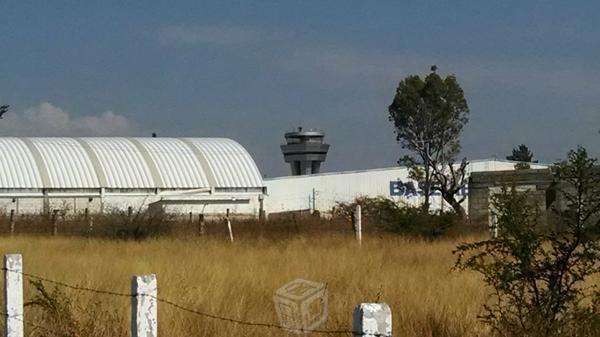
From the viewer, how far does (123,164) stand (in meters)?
60.2

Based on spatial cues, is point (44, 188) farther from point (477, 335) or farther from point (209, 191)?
point (477, 335)

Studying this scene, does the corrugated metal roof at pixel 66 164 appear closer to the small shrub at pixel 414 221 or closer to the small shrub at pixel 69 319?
the small shrub at pixel 414 221

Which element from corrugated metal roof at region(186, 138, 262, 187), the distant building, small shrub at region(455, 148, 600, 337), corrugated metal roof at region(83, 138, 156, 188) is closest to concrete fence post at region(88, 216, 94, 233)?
the distant building

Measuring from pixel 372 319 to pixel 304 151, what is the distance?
8533cm

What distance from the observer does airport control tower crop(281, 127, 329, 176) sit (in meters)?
91.0

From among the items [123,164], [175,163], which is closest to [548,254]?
[123,164]

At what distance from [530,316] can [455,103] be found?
60.0 metres

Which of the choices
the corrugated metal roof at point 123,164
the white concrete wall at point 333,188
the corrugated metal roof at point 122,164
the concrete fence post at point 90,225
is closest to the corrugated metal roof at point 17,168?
the corrugated metal roof at point 123,164

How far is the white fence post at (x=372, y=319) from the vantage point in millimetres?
5566

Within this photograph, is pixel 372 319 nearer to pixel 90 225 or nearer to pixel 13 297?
pixel 13 297

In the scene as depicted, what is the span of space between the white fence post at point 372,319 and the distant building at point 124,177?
49.2 meters

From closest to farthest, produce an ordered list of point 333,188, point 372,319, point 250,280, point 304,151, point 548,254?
point 372,319, point 548,254, point 250,280, point 333,188, point 304,151

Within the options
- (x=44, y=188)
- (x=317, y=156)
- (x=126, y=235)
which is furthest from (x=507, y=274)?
(x=317, y=156)

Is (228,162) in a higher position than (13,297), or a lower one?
higher
